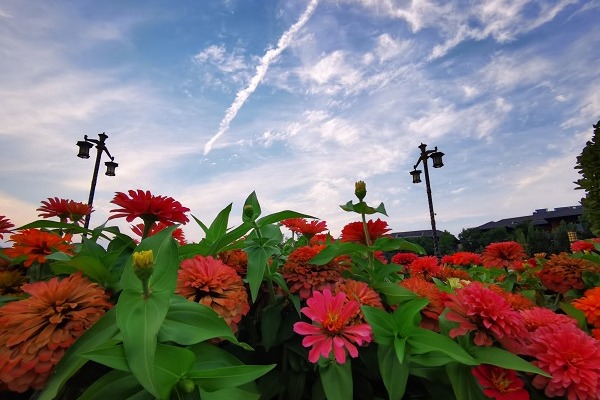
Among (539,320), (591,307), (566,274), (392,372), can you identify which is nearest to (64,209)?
(392,372)

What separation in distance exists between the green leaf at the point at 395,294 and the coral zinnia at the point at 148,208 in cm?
68

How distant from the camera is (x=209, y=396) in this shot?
0.67 metres

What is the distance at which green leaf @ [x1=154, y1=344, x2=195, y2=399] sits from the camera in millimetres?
644

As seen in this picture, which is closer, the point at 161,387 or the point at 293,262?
the point at 161,387

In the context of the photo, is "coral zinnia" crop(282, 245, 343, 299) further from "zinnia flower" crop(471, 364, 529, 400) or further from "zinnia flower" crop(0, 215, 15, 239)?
"zinnia flower" crop(0, 215, 15, 239)

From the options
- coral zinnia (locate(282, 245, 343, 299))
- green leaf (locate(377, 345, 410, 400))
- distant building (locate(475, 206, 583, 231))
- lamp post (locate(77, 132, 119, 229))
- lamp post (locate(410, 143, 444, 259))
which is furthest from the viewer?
distant building (locate(475, 206, 583, 231))

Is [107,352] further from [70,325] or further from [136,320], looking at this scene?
[70,325]

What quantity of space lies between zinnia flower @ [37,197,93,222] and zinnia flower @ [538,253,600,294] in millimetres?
2334

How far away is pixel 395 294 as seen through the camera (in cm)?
103

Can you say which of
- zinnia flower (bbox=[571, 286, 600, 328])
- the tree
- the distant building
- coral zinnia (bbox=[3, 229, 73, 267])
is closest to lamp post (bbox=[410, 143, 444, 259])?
the tree

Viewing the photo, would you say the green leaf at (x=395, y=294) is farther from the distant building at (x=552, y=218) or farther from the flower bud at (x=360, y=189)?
the distant building at (x=552, y=218)

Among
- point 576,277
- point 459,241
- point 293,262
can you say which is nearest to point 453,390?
point 293,262

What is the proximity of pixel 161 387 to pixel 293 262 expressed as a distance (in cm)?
57

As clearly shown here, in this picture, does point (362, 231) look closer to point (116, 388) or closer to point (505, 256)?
point (116, 388)
